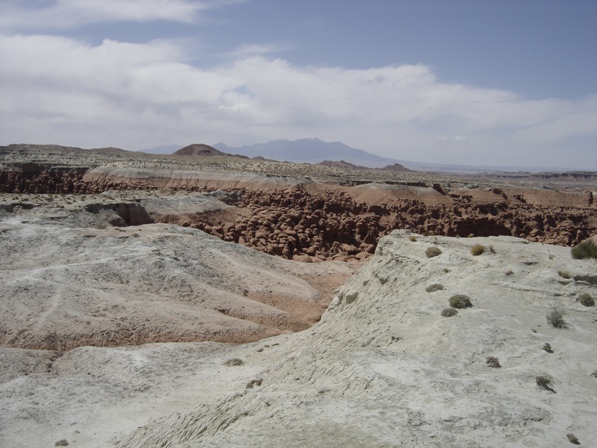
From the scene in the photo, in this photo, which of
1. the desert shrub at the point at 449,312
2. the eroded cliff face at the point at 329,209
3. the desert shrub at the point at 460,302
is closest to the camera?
the desert shrub at the point at 449,312

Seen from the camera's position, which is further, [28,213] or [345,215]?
[345,215]

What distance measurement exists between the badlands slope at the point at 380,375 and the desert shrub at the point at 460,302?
17cm

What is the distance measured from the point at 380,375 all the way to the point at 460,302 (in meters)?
4.12

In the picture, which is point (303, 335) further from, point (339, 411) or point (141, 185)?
point (141, 185)

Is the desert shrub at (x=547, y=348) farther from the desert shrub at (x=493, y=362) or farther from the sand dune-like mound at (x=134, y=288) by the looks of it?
the sand dune-like mound at (x=134, y=288)

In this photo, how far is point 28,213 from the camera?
94.5 feet

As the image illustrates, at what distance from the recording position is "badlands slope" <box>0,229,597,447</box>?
26.9 ft

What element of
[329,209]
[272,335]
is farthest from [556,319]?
[329,209]

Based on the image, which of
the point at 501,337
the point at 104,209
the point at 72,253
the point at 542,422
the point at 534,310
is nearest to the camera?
the point at 542,422

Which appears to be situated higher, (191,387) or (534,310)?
(534,310)

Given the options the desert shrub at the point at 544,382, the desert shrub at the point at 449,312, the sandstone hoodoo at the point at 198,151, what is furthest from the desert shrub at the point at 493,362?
the sandstone hoodoo at the point at 198,151

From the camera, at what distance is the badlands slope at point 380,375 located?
26.9 ft

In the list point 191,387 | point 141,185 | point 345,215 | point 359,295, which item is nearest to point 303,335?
point 359,295

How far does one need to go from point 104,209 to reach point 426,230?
79.1 feet
